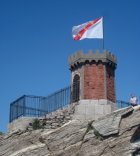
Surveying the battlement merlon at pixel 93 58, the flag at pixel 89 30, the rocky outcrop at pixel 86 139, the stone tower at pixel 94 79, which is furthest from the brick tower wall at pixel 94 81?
the rocky outcrop at pixel 86 139

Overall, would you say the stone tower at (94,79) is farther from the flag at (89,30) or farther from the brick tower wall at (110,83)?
the flag at (89,30)

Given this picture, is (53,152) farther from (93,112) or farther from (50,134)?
(93,112)

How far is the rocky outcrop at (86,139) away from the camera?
2331cm

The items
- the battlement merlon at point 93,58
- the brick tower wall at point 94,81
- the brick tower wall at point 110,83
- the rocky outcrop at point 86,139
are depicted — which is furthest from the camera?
the battlement merlon at point 93,58

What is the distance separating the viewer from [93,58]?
2945 centimetres

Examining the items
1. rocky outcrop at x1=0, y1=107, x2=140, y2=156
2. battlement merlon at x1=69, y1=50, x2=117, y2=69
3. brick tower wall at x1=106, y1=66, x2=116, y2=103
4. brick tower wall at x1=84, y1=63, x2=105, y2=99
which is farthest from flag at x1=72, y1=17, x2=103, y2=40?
rocky outcrop at x1=0, y1=107, x2=140, y2=156

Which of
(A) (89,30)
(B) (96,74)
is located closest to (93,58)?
(B) (96,74)

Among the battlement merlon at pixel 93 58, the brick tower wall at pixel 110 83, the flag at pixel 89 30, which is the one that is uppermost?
the flag at pixel 89 30

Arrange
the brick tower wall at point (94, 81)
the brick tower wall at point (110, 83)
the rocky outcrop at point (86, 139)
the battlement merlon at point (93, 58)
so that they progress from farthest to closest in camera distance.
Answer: the battlement merlon at point (93, 58) < the brick tower wall at point (110, 83) < the brick tower wall at point (94, 81) < the rocky outcrop at point (86, 139)

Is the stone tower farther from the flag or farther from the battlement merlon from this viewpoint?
the flag

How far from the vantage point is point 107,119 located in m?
24.8

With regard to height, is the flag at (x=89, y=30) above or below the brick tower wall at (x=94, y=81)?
above

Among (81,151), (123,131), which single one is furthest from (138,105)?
(81,151)

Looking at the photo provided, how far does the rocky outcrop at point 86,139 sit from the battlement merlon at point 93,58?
5058mm
